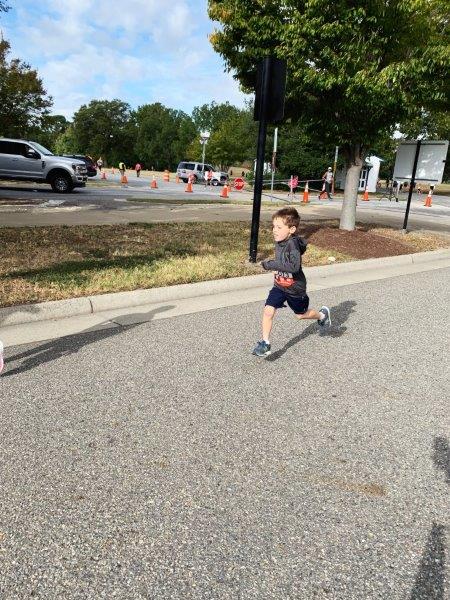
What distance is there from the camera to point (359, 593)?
6.12 ft

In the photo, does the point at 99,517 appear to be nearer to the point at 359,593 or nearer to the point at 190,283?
the point at 359,593

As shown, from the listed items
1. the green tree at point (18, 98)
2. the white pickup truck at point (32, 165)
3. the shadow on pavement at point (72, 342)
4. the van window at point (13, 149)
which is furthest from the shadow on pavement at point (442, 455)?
the green tree at point (18, 98)

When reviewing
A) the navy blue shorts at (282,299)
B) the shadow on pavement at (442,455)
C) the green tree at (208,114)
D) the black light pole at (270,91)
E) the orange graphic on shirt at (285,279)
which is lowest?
the shadow on pavement at (442,455)

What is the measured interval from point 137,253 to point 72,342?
3739 mm

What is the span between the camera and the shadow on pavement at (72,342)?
155 inches

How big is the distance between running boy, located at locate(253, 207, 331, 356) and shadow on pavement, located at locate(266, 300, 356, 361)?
0.32 metres

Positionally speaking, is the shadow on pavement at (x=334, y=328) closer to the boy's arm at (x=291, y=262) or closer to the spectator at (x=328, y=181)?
the boy's arm at (x=291, y=262)

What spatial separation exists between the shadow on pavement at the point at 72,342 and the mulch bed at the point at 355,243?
5.50 metres

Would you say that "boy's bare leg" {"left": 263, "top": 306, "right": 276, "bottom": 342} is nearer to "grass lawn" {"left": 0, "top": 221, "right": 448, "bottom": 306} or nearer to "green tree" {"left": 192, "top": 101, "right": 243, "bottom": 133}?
"grass lawn" {"left": 0, "top": 221, "right": 448, "bottom": 306}

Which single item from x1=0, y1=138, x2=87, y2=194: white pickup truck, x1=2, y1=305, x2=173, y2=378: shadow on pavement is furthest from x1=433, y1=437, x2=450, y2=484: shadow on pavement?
x1=0, y1=138, x2=87, y2=194: white pickup truck

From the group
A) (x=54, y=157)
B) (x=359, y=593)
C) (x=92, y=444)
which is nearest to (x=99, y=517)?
(x=92, y=444)

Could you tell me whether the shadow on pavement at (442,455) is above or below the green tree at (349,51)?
below

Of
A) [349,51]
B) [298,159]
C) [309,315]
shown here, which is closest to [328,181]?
[298,159]

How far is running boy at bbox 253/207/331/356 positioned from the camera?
410 cm
